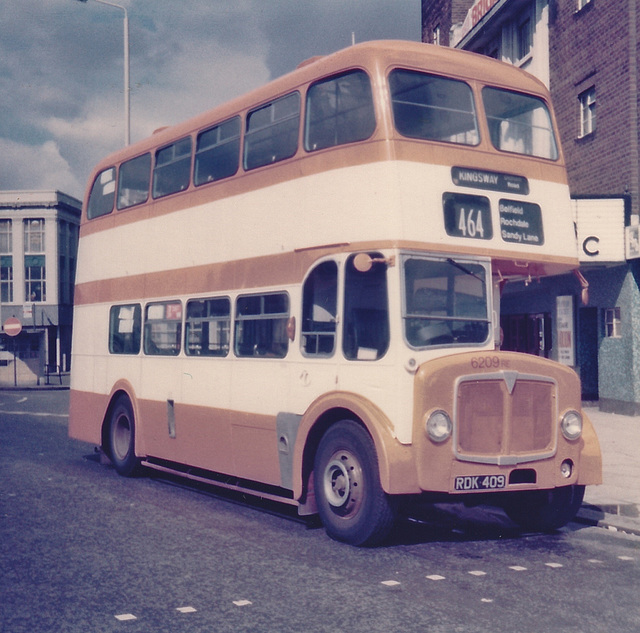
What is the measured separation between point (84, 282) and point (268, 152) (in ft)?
16.9

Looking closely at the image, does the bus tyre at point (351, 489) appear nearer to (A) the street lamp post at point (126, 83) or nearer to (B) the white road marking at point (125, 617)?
(B) the white road marking at point (125, 617)

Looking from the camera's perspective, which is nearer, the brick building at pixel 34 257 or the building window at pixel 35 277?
the brick building at pixel 34 257

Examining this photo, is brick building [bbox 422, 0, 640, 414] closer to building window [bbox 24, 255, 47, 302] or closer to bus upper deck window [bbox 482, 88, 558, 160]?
bus upper deck window [bbox 482, 88, 558, 160]

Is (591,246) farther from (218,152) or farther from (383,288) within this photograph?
(383,288)

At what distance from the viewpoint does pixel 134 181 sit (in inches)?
461

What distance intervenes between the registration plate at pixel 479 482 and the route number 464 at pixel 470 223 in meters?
1.98

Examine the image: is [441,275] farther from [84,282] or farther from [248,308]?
[84,282]

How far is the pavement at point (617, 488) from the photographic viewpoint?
8539mm

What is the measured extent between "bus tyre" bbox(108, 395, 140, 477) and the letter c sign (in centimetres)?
1034

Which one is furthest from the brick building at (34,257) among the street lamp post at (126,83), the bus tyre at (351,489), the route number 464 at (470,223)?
the route number 464 at (470,223)

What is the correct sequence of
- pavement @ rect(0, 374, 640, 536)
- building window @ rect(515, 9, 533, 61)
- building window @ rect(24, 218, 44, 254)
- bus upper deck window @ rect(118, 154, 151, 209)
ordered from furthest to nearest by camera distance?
building window @ rect(24, 218, 44, 254)
building window @ rect(515, 9, 533, 61)
bus upper deck window @ rect(118, 154, 151, 209)
pavement @ rect(0, 374, 640, 536)

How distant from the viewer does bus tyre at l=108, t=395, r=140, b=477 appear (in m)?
11.5

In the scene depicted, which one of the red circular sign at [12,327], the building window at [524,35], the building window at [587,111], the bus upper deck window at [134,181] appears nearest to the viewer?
the bus upper deck window at [134,181]

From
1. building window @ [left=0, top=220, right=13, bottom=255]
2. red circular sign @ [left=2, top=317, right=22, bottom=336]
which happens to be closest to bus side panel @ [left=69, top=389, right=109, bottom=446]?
red circular sign @ [left=2, top=317, right=22, bottom=336]
